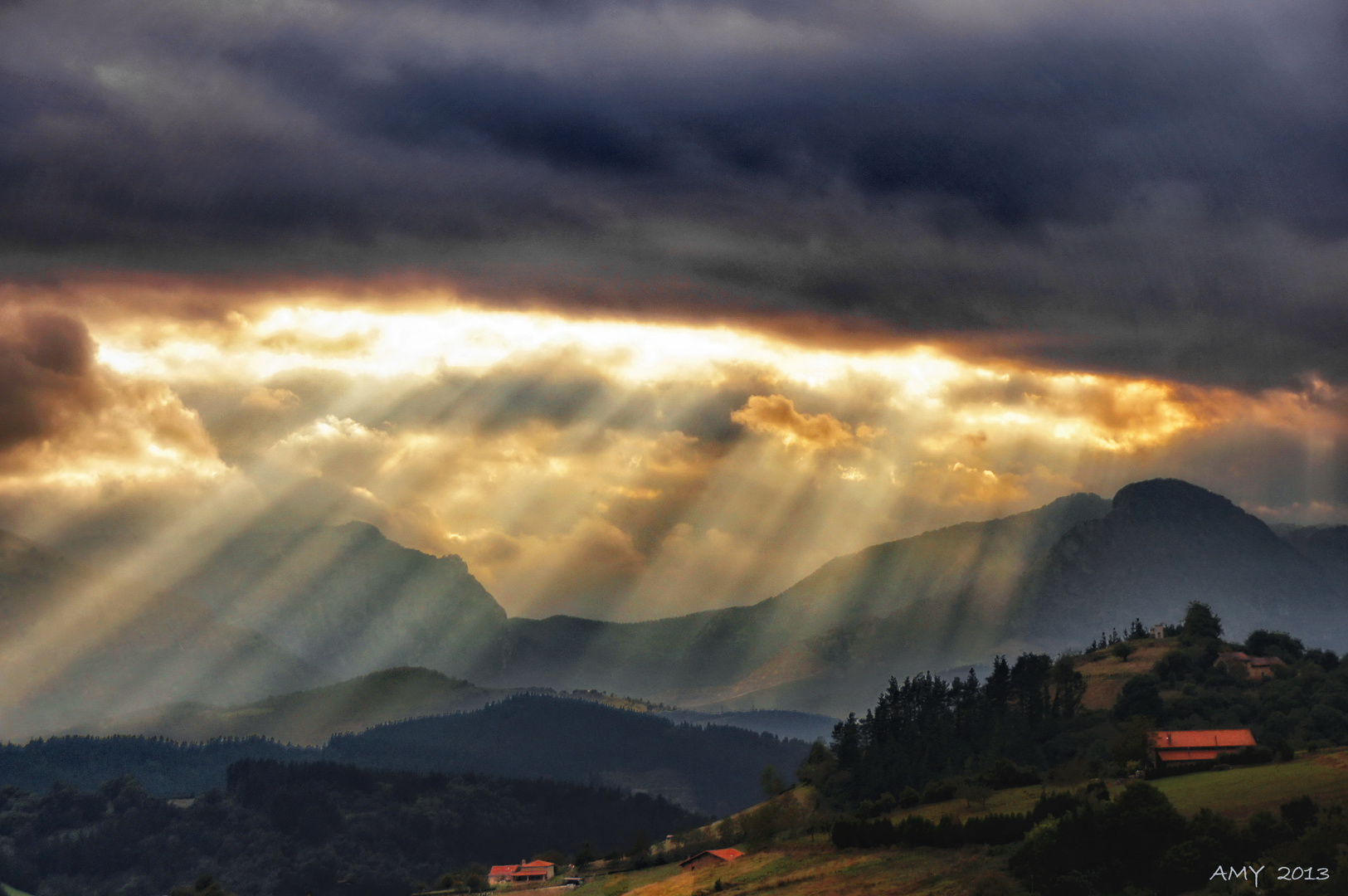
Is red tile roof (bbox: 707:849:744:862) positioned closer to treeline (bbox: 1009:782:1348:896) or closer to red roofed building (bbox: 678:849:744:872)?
red roofed building (bbox: 678:849:744:872)

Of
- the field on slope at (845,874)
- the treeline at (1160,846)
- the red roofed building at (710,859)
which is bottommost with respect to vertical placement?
the red roofed building at (710,859)

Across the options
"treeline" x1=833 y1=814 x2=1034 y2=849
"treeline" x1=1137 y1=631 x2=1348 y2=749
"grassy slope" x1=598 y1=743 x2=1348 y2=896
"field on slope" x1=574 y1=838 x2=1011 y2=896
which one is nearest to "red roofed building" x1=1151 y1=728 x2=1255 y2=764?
"grassy slope" x1=598 y1=743 x2=1348 y2=896

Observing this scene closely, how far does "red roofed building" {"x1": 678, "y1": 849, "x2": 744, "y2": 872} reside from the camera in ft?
538

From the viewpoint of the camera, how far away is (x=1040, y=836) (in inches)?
4188

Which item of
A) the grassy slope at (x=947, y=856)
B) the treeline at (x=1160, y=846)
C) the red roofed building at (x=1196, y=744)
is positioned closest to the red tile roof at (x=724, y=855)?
the grassy slope at (x=947, y=856)

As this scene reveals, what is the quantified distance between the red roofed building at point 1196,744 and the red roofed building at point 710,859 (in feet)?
179

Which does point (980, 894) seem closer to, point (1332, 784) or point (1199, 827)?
point (1199, 827)

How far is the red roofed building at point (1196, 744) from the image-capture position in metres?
147

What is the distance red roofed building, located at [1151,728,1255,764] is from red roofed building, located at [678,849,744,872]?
179ft

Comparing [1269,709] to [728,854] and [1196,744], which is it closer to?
[1196,744]

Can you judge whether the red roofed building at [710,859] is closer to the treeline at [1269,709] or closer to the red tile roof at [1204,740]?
the red tile roof at [1204,740]

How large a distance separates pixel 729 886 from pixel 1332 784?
195 ft

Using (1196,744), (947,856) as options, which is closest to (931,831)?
(947,856)

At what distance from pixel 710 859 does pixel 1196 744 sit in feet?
208
